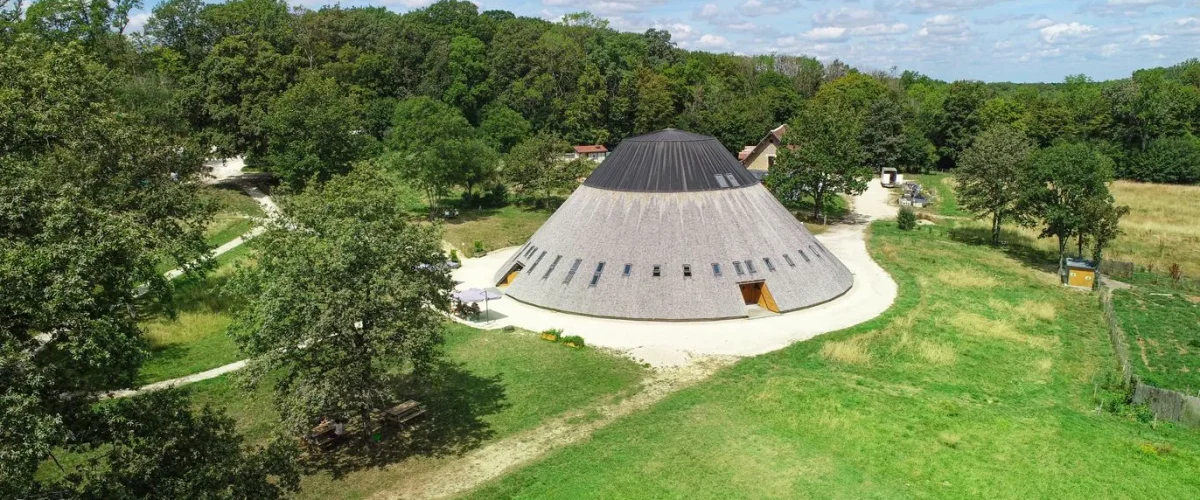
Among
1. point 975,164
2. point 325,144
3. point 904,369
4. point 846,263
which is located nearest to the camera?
point 904,369

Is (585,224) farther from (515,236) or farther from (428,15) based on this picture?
(428,15)

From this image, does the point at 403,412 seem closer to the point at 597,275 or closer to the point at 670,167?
the point at 597,275

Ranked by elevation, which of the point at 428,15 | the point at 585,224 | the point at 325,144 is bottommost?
the point at 585,224

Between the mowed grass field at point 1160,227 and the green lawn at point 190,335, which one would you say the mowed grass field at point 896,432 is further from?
the mowed grass field at point 1160,227

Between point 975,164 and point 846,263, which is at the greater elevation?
point 975,164

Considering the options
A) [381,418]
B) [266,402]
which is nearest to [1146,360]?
[381,418]

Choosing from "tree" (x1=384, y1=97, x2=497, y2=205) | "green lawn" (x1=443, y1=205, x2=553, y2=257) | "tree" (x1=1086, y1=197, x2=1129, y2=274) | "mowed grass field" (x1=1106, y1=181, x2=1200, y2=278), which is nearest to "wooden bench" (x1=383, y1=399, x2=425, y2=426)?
"green lawn" (x1=443, y1=205, x2=553, y2=257)
